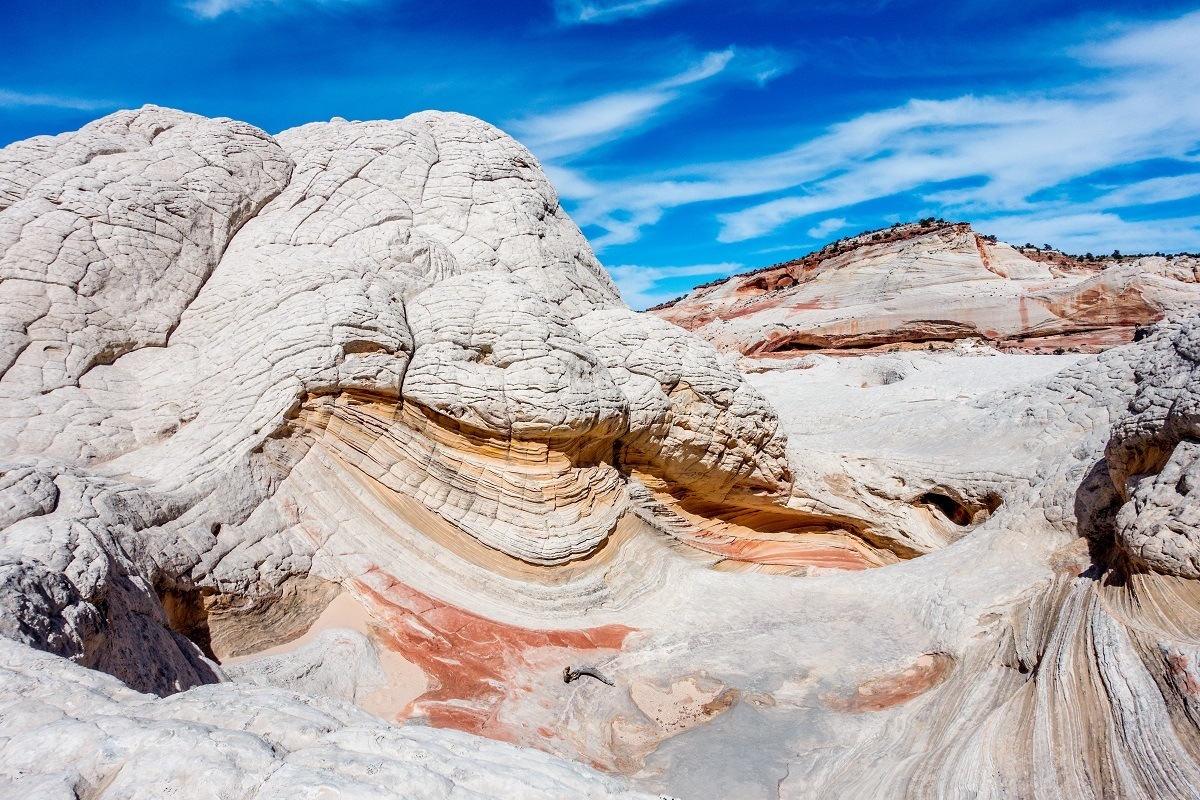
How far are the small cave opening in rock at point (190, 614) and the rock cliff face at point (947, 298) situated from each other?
23109mm

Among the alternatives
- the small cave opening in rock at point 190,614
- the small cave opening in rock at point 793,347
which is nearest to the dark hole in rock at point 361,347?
the small cave opening in rock at point 190,614

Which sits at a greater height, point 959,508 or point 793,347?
point 793,347

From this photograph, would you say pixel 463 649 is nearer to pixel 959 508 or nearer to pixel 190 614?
pixel 190 614

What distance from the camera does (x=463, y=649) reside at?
538 centimetres

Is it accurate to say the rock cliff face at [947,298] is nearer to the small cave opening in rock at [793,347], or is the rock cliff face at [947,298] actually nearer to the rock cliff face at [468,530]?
the small cave opening in rock at [793,347]

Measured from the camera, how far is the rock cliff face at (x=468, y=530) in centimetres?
328

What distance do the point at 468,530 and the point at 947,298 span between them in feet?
78.0

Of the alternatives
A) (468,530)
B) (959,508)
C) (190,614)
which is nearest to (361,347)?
(468,530)

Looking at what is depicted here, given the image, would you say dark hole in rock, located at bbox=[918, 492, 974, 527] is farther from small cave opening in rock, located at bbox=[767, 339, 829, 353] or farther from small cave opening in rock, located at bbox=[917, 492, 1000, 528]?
small cave opening in rock, located at bbox=[767, 339, 829, 353]

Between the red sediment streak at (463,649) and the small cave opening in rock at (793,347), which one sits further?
the small cave opening in rock at (793,347)

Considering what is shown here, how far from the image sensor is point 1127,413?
19.4 ft

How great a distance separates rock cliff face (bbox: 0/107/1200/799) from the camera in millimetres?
3279

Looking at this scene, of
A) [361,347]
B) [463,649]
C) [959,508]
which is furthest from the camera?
[959,508]

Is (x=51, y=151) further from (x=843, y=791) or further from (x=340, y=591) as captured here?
(x=843, y=791)
